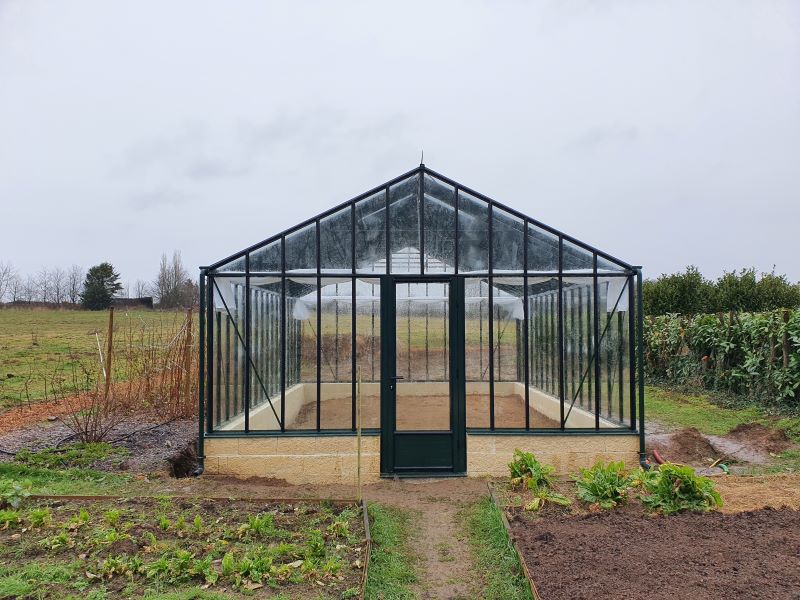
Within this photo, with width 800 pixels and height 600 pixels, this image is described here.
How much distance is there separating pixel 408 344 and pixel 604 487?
2.75m

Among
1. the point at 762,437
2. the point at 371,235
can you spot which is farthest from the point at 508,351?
the point at 762,437

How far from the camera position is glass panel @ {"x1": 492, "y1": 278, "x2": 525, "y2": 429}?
24.1 feet

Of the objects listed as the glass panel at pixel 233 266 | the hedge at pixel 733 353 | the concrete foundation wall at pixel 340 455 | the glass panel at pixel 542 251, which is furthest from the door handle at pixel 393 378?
the hedge at pixel 733 353

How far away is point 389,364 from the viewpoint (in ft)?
23.6

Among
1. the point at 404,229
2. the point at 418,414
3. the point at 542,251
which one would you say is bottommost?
the point at 418,414

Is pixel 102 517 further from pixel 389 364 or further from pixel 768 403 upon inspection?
pixel 768 403

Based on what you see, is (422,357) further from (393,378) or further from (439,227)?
(439,227)

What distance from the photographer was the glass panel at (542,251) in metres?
7.32

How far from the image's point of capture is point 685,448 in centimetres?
838

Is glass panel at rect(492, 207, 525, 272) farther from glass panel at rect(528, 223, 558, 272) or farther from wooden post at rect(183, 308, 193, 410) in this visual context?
wooden post at rect(183, 308, 193, 410)

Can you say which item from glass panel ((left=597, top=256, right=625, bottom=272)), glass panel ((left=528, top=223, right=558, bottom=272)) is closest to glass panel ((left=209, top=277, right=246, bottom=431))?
glass panel ((left=528, top=223, right=558, bottom=272))

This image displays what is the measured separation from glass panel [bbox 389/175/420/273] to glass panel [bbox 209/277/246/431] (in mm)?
1880

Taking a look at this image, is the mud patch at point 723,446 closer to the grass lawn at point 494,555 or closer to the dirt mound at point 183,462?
the grass lawn at point 494,555

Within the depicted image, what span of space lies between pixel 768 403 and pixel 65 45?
42.9ft
